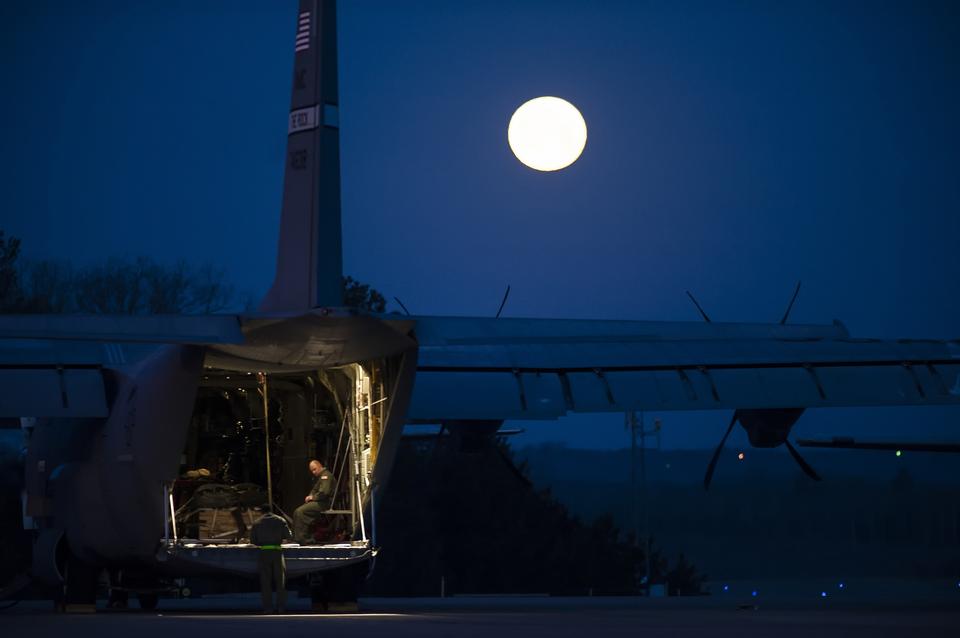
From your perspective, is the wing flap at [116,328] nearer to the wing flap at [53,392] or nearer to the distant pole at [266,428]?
the wing flap at [53,392]

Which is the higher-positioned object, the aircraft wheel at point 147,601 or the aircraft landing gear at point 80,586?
the aircraft landing gear at point 80,586

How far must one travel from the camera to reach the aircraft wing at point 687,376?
17.7 m

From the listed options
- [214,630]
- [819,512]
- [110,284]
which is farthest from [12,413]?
[819,512]

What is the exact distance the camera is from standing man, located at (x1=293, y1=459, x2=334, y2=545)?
17.4 meters

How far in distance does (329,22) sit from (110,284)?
123 feet

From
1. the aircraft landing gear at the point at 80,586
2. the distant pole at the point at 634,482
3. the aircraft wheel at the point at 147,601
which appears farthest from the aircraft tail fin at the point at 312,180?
the distant pole at the point at 634,482

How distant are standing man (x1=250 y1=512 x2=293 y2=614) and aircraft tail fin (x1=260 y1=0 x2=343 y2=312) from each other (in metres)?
2.52

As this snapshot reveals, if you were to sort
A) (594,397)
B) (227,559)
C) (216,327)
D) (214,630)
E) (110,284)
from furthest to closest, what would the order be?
(110,284), (594,397), (227,559), (216,327), (214,630)

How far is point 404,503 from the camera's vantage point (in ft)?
204

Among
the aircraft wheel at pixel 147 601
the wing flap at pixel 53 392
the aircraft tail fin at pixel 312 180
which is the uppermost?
the aircraft tail fin at pixel 312 180

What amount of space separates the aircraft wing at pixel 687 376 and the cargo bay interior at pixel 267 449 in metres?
0.96

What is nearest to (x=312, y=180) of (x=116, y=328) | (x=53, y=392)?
(x=116, y=328)

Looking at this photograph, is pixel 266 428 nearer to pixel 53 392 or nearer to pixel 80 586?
pixel 80 586

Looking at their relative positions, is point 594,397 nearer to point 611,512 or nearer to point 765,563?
point 765,563
